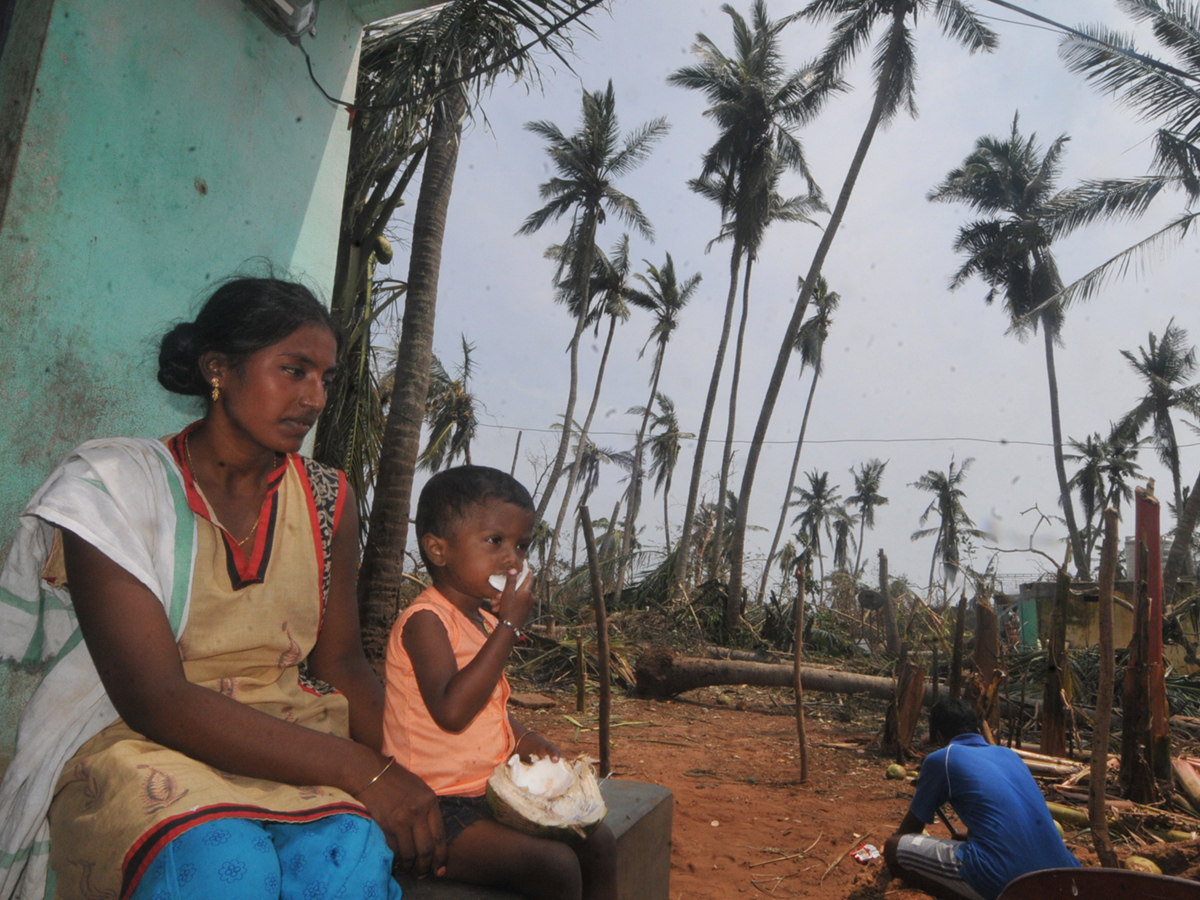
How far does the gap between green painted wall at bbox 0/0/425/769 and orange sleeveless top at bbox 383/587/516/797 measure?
1.22 meters

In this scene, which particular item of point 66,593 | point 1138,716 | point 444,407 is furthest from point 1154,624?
point 444,407

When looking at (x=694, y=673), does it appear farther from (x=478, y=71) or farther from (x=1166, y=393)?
(x=1166, y=393)

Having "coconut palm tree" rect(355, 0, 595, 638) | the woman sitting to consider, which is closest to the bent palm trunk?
"coconut palm tree" rect(355, 0, 595, 638)

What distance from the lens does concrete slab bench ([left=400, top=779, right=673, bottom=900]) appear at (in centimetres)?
225

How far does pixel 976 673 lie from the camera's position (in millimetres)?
6277

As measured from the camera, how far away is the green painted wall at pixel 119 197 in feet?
7.79

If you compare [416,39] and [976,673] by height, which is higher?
[416,39]

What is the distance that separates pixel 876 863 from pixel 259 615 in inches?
162

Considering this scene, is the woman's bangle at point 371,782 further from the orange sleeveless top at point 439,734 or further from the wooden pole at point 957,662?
the wooden pole at point 957,662

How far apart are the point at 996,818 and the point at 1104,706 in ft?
2.59

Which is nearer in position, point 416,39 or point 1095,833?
point 1095,833

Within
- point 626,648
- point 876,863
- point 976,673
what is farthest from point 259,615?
point 626,648

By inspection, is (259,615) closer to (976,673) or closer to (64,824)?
(64,824)

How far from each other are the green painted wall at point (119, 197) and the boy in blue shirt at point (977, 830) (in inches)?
145
